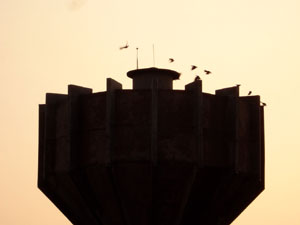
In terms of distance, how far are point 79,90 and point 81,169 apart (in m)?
2.46

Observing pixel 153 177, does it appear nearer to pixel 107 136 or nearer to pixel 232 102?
pixel 107 136

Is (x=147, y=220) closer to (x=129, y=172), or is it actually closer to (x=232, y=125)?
(x=129, y=172)

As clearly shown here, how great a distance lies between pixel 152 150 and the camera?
69.0 ft

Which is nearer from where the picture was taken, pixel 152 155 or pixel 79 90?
pixel 152 155

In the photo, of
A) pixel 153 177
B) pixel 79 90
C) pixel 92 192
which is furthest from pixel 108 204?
pixel 79 90

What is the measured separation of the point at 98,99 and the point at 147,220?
4007 millimetres

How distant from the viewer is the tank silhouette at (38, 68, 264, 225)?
21.3m

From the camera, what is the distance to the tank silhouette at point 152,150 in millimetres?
21281

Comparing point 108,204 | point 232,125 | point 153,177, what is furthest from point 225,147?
point 108,204

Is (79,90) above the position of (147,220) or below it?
above

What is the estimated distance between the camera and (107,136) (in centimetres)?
2127

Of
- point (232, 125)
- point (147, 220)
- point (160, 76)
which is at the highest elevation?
point (160, 76)

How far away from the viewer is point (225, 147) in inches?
870

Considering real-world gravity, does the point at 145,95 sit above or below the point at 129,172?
above
